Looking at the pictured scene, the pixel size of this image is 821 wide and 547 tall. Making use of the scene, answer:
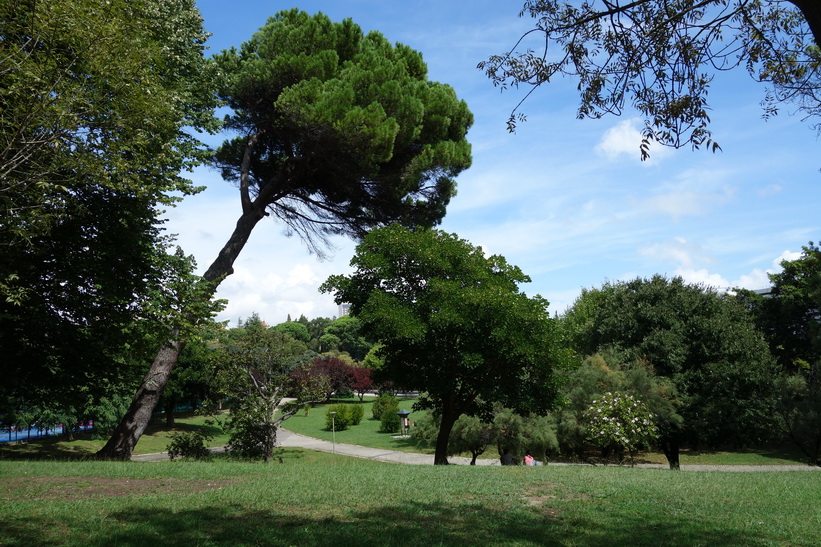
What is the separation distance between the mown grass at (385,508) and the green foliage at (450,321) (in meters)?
4.31

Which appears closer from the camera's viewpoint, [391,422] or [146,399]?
[146,399]

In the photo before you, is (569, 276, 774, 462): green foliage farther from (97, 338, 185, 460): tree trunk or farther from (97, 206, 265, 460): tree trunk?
(97, 338, 185, 460): tree trunk

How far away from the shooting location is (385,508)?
21.3 ft

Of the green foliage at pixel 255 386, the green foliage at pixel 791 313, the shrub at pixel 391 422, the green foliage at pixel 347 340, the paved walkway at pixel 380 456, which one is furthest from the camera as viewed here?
the green foliage at pixel 347 340

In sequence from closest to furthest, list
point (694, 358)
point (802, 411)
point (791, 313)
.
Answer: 1. point (802, 411)
2. point (694, 358)
3. point (791, 313)

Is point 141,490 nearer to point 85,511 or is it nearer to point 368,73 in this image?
point 85,511

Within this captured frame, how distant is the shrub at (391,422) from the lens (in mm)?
37406

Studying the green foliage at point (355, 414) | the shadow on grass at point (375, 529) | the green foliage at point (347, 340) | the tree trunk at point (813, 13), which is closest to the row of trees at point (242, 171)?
the tree trunk at point (813, 13)

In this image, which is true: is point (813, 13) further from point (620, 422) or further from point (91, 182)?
point (620, 422)

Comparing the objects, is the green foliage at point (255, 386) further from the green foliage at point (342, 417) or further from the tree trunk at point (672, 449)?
the green foliage at point (342, 417)

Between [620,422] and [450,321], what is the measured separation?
22.8ft

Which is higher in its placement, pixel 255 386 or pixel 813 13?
pixel 813 13

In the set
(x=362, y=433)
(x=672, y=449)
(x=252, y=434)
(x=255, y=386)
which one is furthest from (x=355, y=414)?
(x=252, y=434)

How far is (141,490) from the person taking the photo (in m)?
7.36
